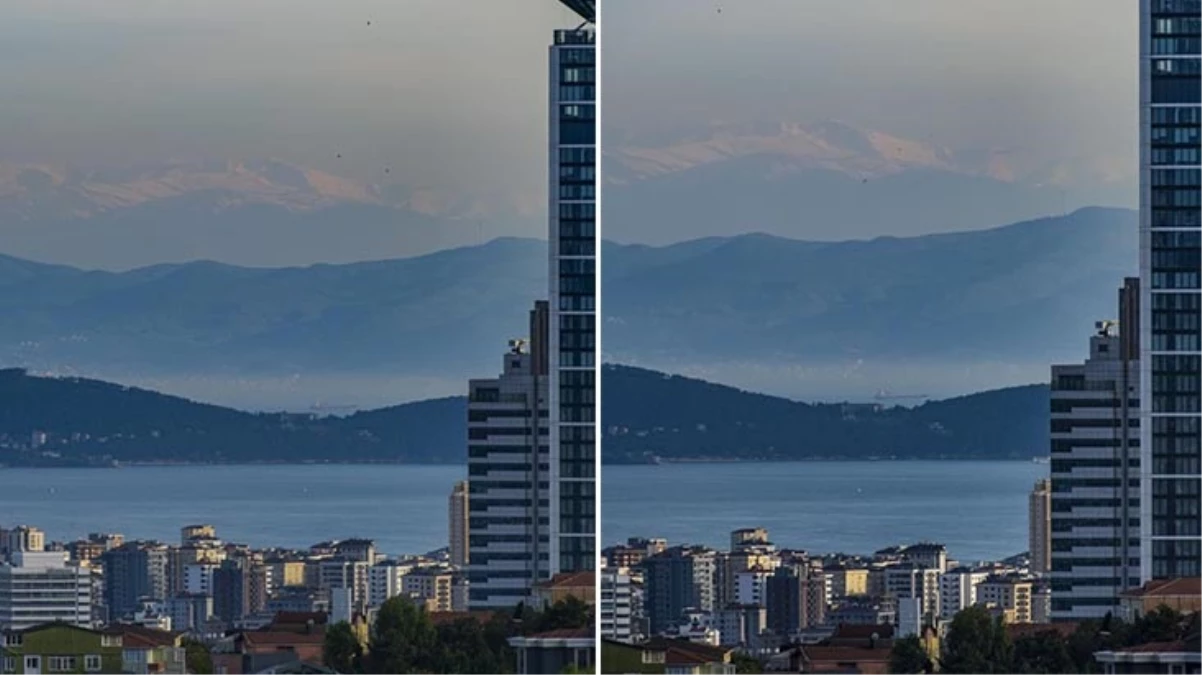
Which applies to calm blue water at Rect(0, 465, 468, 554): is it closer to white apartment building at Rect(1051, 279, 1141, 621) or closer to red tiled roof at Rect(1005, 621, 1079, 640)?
red tiled roof at Rect(1005, 621, 1079, 640)

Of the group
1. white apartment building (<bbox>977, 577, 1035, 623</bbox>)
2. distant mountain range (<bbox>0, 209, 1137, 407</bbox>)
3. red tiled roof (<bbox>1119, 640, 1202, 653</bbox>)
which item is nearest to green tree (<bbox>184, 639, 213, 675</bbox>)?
distant mountain range (<bbox>0, 209, 1137, 407</bbox>)

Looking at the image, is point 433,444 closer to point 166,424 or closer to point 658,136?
point 166,424

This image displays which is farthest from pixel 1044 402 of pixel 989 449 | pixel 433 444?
pixel 433 444

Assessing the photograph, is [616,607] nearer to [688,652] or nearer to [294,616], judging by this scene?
[688,652]

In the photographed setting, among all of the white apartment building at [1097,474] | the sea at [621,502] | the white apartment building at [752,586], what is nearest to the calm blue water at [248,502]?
the sea at [621,502]

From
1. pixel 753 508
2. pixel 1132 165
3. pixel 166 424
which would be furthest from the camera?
pixel 753 508

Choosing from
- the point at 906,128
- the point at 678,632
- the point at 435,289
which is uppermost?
the point at 906,128

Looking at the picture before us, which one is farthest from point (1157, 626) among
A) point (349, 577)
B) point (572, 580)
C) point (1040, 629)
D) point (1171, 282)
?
point (349, 577)
